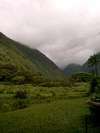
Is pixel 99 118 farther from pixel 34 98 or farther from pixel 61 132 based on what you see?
pixel 34 98

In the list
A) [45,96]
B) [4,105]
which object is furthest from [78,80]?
[4,105]

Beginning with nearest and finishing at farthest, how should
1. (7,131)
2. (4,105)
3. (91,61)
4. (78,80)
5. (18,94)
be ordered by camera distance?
(7,131) < (91,61) < (4,105) < (18,94) < (78,80)

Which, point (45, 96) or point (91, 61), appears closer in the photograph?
point (91, 61)

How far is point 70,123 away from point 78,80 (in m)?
156

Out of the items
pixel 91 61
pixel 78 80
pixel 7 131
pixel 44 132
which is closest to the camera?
pixel 44 132

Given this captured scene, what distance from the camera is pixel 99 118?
134 feet

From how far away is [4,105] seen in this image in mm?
80688

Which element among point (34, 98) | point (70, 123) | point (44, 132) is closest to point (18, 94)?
point (34, 98)

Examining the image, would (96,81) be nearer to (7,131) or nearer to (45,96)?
(45,96)

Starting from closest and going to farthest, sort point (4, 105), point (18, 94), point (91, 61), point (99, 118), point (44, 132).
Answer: point (44, 132)
point (99, 118)
point (91, 61)
point (4, 105)
point (18, 94)

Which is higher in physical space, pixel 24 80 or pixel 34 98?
pixel 24 80

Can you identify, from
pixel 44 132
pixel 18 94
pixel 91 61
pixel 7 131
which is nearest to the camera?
pixel 44 132

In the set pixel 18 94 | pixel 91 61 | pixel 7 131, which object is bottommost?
pixel 7 131

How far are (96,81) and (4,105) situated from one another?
2655 centimetres
